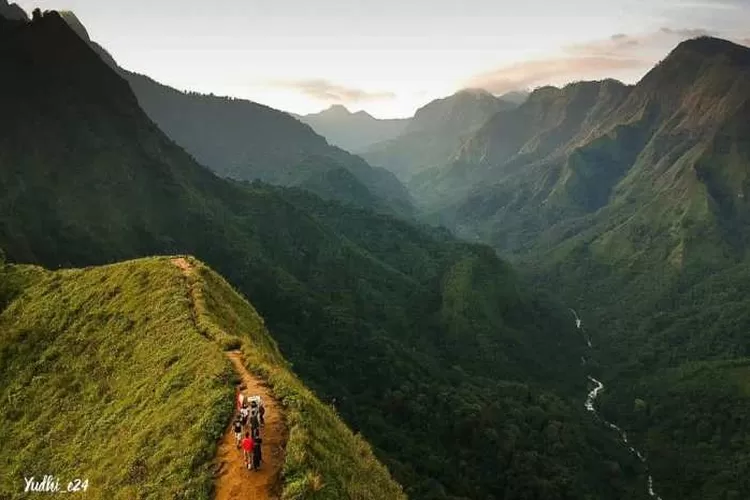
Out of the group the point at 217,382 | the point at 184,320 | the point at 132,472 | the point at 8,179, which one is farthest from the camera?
the point at 8,179

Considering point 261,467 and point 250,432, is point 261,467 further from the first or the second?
point 250,432

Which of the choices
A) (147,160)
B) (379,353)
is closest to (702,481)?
(379,353)

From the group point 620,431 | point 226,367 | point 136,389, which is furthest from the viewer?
point 620,431

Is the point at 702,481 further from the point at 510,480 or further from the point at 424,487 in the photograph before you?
the point at 424,487

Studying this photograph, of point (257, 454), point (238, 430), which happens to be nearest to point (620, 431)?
point (238, 430)

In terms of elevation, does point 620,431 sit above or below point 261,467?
below

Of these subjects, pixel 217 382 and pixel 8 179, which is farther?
pixel 8 179

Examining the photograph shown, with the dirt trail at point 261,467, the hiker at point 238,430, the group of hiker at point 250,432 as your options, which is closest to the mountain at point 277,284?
the dirt trail at point 261,467
